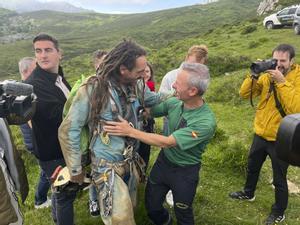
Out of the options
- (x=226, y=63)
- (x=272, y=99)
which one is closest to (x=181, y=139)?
(x=272, y=99)

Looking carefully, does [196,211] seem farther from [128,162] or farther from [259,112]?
[128,162]

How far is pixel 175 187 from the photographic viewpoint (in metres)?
4.51

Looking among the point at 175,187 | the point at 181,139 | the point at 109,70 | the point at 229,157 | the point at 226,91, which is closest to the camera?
the point at 109,70

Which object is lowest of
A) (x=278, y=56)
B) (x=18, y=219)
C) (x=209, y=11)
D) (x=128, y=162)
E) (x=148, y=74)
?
(x=209, y=11)

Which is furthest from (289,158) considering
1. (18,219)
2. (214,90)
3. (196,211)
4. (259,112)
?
(214,90)

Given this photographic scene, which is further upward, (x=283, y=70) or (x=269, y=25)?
(x=283, y=70)

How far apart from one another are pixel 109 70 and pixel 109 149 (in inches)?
32.1

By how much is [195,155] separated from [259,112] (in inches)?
64.2

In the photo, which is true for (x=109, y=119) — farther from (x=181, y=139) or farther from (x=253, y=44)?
(x=253, y=44)

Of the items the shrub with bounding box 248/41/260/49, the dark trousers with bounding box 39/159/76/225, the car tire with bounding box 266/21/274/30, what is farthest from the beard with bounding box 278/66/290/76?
the car tire with bounding box 266/21/274/30

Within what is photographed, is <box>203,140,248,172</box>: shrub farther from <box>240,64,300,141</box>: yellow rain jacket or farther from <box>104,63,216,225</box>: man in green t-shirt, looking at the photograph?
<box>104,63,216,225</box>: man in green t-shirt

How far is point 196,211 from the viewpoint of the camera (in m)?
6.00

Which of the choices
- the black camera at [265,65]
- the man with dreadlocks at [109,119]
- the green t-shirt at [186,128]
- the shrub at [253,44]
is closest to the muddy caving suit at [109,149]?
the man with dreadlocks at [109,119]

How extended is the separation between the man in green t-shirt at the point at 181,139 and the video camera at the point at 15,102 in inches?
32.7
